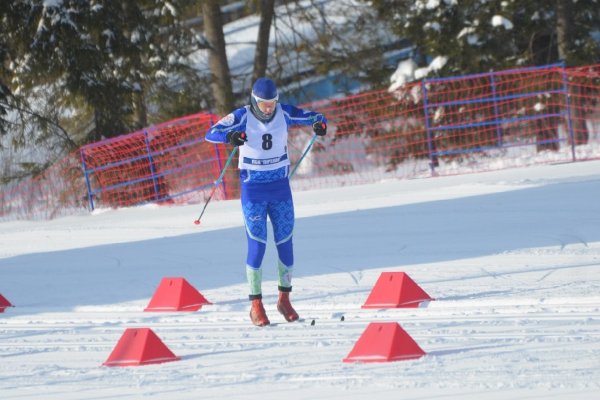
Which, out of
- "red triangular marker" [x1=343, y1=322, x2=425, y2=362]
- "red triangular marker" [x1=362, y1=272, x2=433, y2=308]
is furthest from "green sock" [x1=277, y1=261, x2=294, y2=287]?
"red triangular marker" [x1=343, y1=322, x2=425, y2=362]

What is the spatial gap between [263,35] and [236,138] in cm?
1670

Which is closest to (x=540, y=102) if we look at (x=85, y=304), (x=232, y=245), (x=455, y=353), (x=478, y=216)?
(x=478, y=216)

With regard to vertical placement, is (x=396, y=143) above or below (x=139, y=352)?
above

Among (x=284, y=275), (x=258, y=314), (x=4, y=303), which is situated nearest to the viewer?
(x=258, y=314)

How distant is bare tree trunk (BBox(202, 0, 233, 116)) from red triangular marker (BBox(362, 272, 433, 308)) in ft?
50.4

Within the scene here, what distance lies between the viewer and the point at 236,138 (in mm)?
7984

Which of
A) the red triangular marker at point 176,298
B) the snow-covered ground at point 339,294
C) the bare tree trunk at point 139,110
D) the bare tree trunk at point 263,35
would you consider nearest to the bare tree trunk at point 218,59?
the bare tree trunk at point 263,35

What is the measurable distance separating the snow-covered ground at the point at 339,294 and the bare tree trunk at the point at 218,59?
739 centimetres

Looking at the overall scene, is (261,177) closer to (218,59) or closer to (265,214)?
(265,214)

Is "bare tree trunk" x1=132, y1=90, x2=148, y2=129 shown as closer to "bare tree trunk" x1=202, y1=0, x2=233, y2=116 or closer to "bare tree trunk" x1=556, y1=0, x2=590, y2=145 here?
"bare tree trunk" x1=202, y1=0, x2=233, y2=116

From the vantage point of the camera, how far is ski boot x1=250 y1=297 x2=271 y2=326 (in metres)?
8.17

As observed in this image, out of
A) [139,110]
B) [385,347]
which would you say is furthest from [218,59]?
[385,347]

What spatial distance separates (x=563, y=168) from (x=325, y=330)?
916 centimetres

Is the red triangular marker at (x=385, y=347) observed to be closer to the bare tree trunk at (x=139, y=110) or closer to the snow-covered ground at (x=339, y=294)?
the snow-covered ground at (x=339, y=294)
